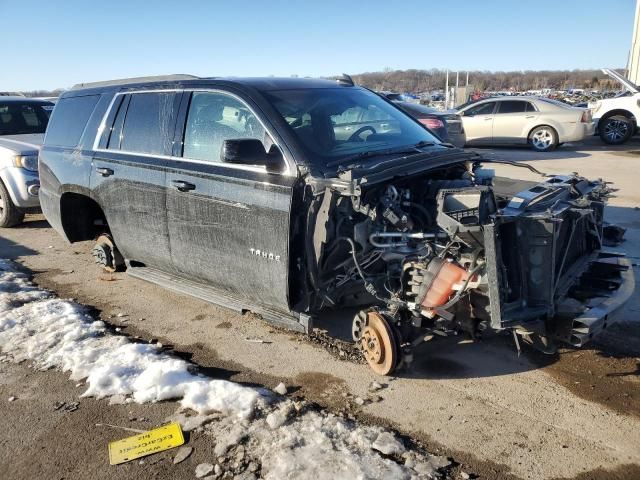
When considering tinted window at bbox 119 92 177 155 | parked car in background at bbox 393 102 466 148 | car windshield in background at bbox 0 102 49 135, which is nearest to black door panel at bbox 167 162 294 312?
tinted window at bbox 119 92 177 155

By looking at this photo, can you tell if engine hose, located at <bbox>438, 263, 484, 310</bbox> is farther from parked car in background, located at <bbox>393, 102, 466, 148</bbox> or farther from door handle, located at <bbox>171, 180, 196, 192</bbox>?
parked car in background, located at <bbox>393, 102, 466, 148</bbox>

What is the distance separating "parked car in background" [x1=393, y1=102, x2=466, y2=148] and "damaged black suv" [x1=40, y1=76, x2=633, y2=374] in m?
7.32

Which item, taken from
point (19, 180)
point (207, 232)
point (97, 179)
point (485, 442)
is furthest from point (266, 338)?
point (19, 180)

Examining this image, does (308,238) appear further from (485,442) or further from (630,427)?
(630,427)

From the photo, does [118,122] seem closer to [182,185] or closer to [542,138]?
[182,185]

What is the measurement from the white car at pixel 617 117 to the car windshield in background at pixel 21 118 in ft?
49.9

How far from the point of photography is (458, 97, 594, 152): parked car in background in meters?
15.2

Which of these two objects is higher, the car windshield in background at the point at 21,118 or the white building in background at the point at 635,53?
the white building in background at the point at 635,53

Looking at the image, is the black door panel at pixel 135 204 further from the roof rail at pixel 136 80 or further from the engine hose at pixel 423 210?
the engine hose at pixel 423 210

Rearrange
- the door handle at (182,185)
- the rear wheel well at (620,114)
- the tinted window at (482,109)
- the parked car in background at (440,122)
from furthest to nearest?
1. the rear wheel well at (620,114)
2. the tinted window at (482,109)
3. the parked car in background at (440,122)
4. the door handle at (182,185)

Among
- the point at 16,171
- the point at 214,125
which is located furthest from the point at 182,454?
the point at 16,171

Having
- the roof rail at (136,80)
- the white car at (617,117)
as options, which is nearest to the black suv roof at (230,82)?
the roof rail at (136,80)

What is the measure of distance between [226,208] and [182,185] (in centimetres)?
54

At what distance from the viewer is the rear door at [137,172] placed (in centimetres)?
479
